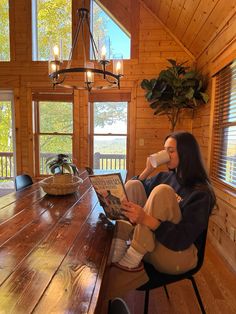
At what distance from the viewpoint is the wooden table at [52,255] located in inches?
26.7

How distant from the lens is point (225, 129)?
2.65 m

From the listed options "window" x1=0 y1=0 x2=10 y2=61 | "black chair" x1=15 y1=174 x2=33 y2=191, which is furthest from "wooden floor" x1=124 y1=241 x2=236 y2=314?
"window" x1=0 y1=0 x2=10 y2=61

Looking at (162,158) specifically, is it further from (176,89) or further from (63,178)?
(176,89)

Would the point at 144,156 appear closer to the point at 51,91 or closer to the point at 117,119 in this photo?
the point at 117,119

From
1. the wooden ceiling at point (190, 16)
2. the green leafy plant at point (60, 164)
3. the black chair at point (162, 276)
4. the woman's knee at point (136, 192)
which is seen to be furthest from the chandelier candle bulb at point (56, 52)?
the black chair at point (162, 276)

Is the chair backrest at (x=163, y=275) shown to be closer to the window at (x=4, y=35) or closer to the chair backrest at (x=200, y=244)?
the chair backrest at (x=200, y=244)

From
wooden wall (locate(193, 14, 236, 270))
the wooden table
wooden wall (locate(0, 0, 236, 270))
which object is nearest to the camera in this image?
the wooden table

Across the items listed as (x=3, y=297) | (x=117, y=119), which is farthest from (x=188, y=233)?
(x=117, y=119)

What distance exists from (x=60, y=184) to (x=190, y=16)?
252 centimetres

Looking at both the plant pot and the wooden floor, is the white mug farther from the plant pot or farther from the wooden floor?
the wooden floor

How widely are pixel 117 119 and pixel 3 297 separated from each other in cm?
365

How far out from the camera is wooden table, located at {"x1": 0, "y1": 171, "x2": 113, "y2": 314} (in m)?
0.68

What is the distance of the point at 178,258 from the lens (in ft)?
4.04

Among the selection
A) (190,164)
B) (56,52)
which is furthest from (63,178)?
(56,52)
